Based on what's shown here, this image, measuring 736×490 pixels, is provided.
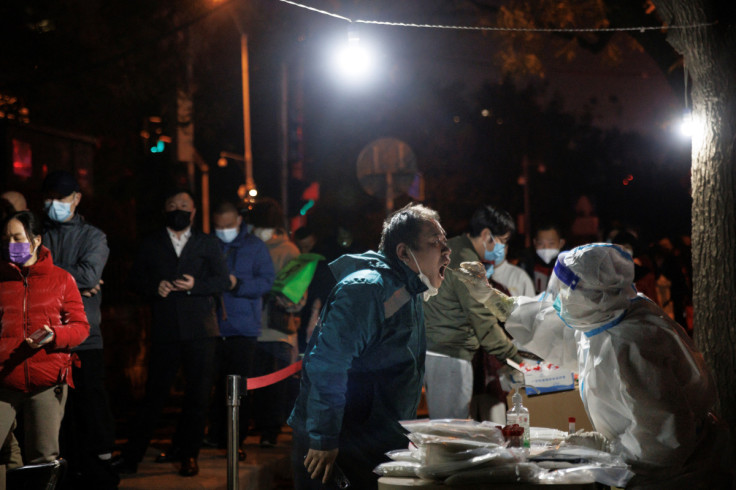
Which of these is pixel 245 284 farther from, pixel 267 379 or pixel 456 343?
pixel 267 379

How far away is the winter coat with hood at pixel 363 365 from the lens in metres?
3.99

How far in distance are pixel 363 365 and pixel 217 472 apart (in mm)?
3731

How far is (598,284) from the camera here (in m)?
4.11

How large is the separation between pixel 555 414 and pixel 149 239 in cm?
381

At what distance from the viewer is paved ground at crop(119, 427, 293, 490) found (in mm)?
6965

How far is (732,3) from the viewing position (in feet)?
20.6

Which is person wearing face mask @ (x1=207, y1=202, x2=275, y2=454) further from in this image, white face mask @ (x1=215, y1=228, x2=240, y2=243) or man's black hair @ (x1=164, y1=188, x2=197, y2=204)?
man's black hair @ (x1=164, y1=188, x2=197, y2=204)

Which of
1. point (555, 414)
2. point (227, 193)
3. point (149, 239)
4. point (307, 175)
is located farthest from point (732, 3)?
point (307, 175)

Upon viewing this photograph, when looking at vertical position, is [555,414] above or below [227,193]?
below

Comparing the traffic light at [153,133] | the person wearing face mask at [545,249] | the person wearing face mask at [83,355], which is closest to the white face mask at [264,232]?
the person wearing face mask at [83,355]

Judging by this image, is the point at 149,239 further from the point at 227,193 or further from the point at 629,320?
the point at 227,193

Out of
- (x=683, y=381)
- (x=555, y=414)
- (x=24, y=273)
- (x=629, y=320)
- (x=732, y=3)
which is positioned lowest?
(x=555, y=414)

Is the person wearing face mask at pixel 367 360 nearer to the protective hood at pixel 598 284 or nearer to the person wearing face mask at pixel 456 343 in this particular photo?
the protective hood at pixel 598 284

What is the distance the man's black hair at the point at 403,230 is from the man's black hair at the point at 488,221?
9.90 feet
